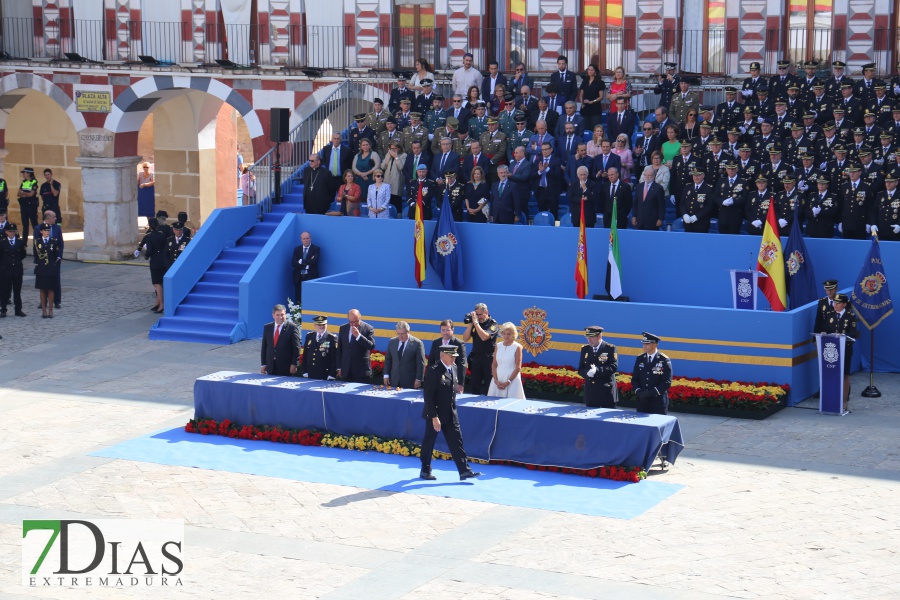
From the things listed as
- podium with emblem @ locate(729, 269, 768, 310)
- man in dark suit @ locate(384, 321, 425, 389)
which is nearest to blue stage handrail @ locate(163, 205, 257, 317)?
man in dark suit @ locate(384, 321, 425, 389)

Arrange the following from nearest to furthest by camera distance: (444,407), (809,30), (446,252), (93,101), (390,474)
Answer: (444,407) < (390,474) < (446,252) < (809,30) < (93,101)

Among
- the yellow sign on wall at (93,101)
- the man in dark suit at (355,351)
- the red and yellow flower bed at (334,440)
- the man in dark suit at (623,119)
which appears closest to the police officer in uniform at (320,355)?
the man in dark suit at (355,351)

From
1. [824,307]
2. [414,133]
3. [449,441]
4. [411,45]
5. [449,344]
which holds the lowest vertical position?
[449,441]

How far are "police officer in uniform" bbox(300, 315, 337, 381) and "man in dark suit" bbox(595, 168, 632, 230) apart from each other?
6798mm

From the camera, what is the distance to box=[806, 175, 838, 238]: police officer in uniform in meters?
23.2

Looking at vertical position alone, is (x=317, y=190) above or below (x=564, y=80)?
below

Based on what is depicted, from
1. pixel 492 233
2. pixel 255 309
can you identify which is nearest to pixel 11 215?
pixel 255 309

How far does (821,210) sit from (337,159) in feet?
31.5

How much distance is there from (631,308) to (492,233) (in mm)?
4437

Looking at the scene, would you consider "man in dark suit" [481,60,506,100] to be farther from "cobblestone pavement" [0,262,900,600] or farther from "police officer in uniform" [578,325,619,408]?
"police officer in uniform" [578,325,619,408]

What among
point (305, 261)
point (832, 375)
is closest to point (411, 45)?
point (305, 261)

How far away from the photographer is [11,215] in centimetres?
4044

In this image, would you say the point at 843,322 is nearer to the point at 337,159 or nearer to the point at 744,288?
the point at 744,288

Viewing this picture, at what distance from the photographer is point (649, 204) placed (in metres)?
24.4
